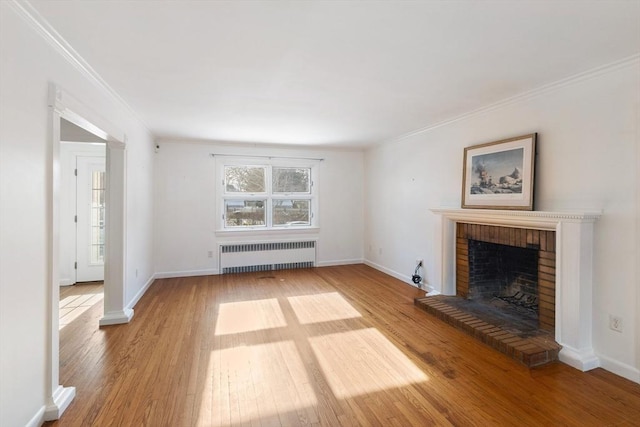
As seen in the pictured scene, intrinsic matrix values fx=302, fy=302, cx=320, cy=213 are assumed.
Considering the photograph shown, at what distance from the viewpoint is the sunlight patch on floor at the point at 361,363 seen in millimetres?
2162

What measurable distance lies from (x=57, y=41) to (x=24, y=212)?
114 centimetres

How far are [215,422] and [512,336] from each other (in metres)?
2.51

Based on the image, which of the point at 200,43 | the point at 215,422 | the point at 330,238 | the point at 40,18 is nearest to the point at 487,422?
the point at 215,422

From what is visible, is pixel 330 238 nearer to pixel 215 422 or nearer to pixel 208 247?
pixel 208 247

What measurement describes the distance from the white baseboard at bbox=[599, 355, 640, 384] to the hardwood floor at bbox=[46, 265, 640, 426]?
70 mm

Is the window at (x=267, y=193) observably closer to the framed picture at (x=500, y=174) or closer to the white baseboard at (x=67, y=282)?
the white baseboard at (x=67, y=282)

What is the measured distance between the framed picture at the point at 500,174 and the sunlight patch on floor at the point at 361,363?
187 cm

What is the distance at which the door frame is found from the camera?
1863mm

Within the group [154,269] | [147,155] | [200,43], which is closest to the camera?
[200,43]

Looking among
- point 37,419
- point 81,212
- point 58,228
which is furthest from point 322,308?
point 81,212

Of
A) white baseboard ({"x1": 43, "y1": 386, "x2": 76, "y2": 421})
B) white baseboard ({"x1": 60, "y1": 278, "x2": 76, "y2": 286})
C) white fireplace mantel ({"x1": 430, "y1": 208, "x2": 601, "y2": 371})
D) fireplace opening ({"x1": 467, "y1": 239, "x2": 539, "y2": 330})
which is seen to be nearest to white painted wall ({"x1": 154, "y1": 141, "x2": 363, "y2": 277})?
white baseboard ({"x1": 60, "y1": 278, "x2": 76, "y2": 286})

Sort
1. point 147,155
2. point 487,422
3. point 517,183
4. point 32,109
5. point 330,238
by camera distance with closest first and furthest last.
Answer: point 32,109 < point 487,422 < point 517,183 < point 147,155 < point 330,238

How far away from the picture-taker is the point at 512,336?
2689 millimetres

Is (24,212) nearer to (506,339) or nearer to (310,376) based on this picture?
(310,376)
